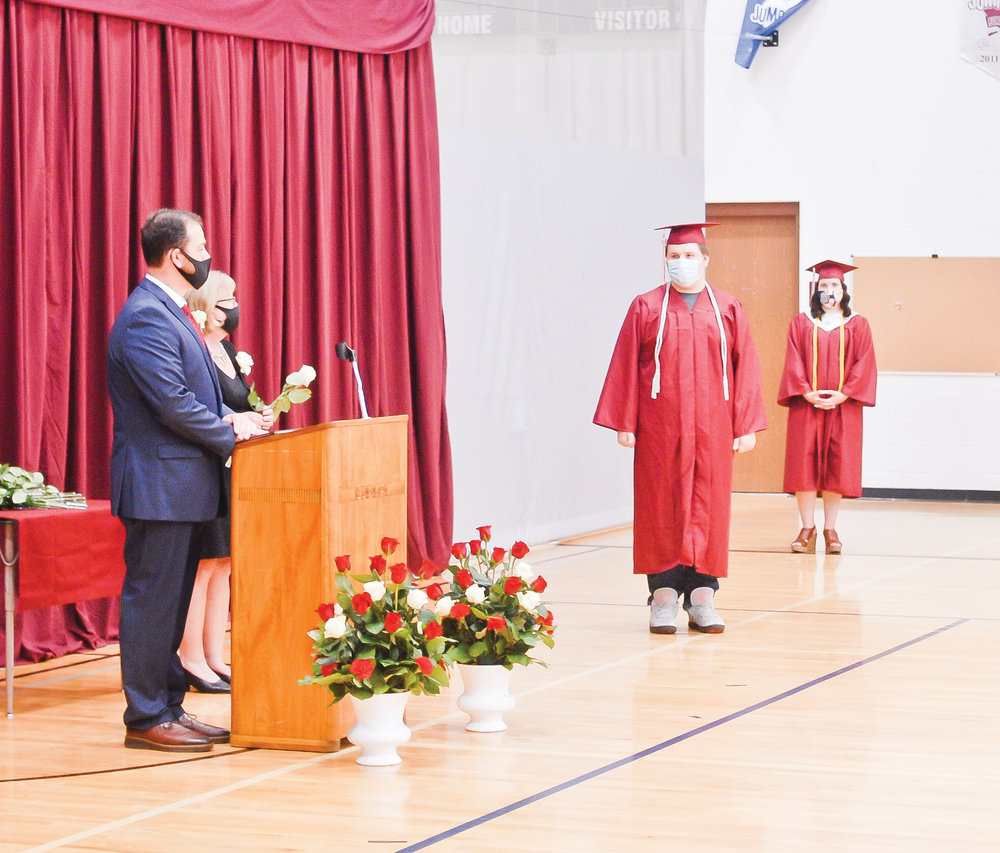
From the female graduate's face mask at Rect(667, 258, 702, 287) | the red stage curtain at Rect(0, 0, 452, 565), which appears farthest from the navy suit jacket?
the female graduate's face mask at Rect(667, 258, 702, 287)

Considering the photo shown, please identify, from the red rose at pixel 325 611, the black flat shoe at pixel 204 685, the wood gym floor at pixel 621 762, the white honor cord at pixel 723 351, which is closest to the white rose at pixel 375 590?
the red rose at pixel 325 611

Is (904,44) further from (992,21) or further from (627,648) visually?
(627,648)

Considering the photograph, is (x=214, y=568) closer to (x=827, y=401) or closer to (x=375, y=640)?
(x=375, y=640)

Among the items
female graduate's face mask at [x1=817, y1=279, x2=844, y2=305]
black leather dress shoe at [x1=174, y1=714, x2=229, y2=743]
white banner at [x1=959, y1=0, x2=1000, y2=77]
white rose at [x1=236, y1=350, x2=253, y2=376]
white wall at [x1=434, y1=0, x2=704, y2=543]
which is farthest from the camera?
white banner at [x1=959, y1=0, x2=1000, y2=77]

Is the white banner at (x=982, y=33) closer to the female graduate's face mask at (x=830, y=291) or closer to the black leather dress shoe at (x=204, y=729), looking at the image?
the female graduate's face mask at (x=830, y=291)

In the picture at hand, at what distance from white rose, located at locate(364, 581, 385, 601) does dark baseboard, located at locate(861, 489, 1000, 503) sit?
8103 millimetres

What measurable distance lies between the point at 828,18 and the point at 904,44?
0.58 meters

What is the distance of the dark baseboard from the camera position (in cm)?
1125

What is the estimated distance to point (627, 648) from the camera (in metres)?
5.67

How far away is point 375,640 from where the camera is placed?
3.88 meters

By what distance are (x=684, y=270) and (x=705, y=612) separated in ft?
4.39

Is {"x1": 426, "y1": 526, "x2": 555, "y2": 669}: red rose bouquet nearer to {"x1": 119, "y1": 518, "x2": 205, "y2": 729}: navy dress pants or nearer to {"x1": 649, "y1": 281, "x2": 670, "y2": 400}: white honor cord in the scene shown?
{"x1": 119, "y1": 518, "x2": 205, "y2": 729}: navy dress pants

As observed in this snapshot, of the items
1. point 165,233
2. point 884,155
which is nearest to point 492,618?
point 165,233

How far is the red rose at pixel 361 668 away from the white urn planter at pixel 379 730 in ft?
0.44
